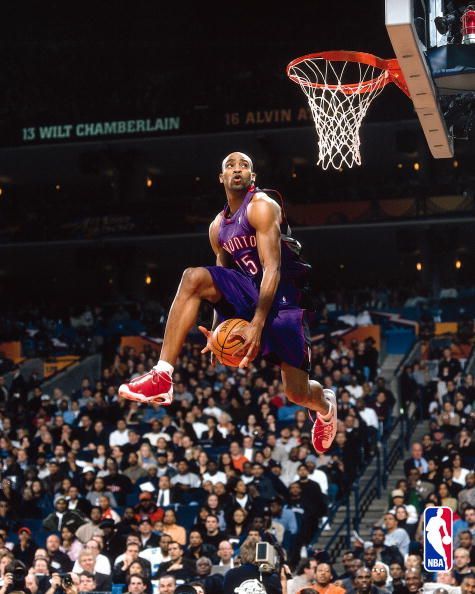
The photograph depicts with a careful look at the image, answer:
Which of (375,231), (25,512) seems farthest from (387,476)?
(375,231)

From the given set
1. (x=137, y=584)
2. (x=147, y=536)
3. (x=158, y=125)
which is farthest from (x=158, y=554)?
(x=158, y=125)

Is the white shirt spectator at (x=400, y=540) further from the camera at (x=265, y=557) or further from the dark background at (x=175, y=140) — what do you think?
the dark background at (x=175, y=140)

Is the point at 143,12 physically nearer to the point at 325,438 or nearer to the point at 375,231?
the point at 375,231

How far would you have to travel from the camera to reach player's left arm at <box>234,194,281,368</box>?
7035 millimetres

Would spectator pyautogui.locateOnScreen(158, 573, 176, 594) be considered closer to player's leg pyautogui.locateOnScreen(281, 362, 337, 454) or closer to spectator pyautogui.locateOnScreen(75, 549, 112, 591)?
spectator pyautogui.locateOnScreen(75, 549, 112, 591)

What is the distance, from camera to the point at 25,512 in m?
16.6

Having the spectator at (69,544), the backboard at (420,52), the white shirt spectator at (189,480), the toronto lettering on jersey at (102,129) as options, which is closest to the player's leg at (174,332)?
the backboard at (420,52)

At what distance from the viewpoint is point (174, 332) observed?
23.7ft

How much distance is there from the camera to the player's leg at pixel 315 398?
25.5 feet

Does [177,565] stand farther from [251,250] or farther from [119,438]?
[251,250]

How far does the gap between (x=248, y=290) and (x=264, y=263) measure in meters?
0.37

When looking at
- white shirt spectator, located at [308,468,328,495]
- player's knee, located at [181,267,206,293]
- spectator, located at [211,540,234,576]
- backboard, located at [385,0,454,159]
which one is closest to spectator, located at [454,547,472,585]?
spectator, located at [211,540,234,576]

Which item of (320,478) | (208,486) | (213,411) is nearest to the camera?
(208,486)

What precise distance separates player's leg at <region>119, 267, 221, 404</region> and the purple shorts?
13 cm
